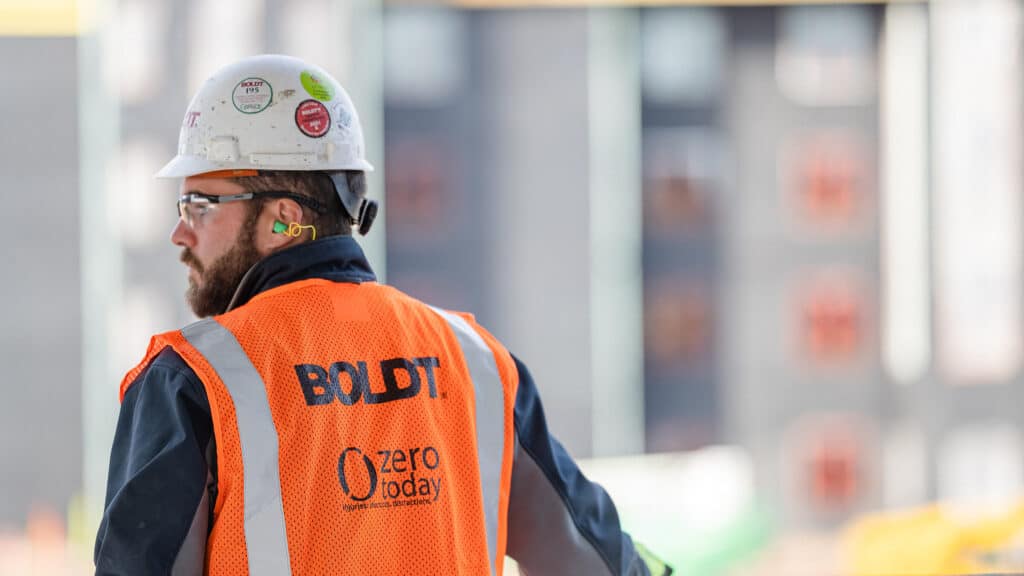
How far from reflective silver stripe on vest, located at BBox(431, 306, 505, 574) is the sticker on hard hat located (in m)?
0.29

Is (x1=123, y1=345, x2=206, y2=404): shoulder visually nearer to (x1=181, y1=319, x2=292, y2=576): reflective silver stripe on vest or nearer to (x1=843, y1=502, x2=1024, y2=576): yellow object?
(x1=181, y1=319, x2=292, y2=576): reflective silver stripe on vest

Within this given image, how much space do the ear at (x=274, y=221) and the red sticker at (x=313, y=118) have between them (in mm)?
92

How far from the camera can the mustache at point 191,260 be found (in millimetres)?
1247

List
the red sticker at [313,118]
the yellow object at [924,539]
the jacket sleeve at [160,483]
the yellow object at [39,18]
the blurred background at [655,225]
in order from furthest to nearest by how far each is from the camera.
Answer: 1. the yellow object at [39,18]
2. the blurred background at [655,225]
3. the yellow object at [924,539]
4. the red sticker at [313,118]
5. the jacket sleeve at [160,483]

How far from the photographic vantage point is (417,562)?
114 centimetres

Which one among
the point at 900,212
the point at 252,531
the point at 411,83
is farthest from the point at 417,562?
the point at 900,212

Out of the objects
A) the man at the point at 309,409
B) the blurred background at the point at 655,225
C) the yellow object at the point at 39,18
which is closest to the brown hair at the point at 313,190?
the man at the point at 309,409

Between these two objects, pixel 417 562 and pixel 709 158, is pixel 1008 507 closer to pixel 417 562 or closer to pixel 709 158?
pixel 709 158

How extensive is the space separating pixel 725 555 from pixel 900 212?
3812mm

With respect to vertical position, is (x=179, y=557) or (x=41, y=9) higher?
(x=41, y=9)

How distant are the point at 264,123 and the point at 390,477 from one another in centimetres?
40

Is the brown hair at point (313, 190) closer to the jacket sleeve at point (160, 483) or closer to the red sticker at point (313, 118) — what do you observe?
the red sticker at point (313, 118)

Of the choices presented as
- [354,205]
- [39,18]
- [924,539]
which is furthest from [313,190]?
[39,18]

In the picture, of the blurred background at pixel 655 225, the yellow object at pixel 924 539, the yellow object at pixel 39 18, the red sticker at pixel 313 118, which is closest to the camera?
the red sticker at pixel 313 118
